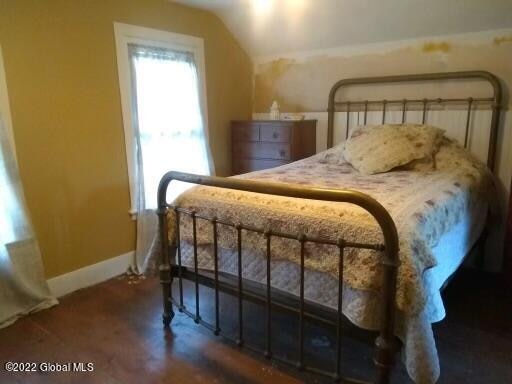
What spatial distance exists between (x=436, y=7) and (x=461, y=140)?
0.96m

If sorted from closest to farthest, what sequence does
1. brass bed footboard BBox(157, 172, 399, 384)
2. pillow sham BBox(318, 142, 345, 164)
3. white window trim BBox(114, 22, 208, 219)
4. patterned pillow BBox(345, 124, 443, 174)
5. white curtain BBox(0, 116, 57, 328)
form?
brass bed footboard BBox(157, 172, 399, 384), white curtain BBox(0, 116, 57, 328), patterned pillow BBox(345, 124, 443, 174), white window trim BBox(114, 22, 208, 219), pillow sham BBox(318, 142, 345, 164)

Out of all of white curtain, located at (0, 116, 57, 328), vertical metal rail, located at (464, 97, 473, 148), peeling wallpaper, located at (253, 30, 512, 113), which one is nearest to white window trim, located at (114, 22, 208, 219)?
white curtain, located at (0, 116, 57, 328)

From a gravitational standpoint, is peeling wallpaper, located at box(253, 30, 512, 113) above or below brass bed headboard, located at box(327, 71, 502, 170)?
above

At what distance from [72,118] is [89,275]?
1.11 m

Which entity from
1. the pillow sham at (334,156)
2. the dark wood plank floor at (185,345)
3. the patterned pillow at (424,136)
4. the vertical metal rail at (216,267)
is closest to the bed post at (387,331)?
the dark wood plank floor at (185,345)

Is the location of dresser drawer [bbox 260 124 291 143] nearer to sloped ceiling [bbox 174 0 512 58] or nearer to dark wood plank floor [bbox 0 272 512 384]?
sloped ceiling [bbox 174 0 512 58]

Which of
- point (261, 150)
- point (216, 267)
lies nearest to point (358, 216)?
point (216, 267)

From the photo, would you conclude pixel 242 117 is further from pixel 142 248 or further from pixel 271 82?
pixel 142 248

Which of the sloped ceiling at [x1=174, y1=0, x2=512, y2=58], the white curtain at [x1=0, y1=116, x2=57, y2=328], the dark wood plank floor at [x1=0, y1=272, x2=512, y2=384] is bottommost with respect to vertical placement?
the dark wood plank floor at [x1=0, y1=272, x2=512, y2=384]

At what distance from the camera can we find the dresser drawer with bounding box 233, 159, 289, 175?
136 inches

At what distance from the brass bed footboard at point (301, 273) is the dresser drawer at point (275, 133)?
1592 mm

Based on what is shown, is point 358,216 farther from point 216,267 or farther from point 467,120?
point 467,120

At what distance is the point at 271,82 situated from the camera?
3.82 meters

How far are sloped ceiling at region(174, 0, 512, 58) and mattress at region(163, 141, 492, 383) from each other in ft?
3.73
